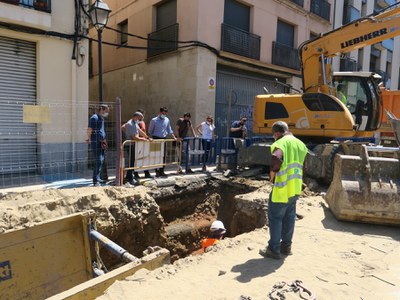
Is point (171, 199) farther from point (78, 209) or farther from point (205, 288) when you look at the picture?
point (205, 288)

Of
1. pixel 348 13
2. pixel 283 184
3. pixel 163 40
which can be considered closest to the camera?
pixel 283 184

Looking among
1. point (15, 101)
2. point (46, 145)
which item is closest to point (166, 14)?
point (15, 101)

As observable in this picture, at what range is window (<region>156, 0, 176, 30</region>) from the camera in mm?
12984

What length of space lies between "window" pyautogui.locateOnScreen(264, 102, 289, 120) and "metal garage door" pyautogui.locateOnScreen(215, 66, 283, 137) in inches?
137

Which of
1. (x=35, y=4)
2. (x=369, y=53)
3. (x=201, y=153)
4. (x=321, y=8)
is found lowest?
(x=201, y=153)

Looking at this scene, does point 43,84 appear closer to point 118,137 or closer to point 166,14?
A: point 118,137

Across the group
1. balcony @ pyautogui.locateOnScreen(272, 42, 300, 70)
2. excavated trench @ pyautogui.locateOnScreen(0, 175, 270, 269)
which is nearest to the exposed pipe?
excavated trench @ pyautogui.locateOnScreen(0, 175, 270, 269)

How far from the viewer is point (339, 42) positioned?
27.5 feet

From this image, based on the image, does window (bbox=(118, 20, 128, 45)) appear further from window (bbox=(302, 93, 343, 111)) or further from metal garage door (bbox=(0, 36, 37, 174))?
window (bbox=(302, 93, 343, 111))

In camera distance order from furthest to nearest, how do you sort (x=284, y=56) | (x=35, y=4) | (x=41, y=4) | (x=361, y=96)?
(x=284, y=56), (x=361, y=96), (x=41, y=4), (x=35, y=4)

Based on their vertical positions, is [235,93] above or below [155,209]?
above

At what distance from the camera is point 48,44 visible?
28.2 ft

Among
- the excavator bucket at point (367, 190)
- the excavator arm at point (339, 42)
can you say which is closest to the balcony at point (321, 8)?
the excavator arm at point (339, 42)

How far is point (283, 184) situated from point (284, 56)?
42.4ft
